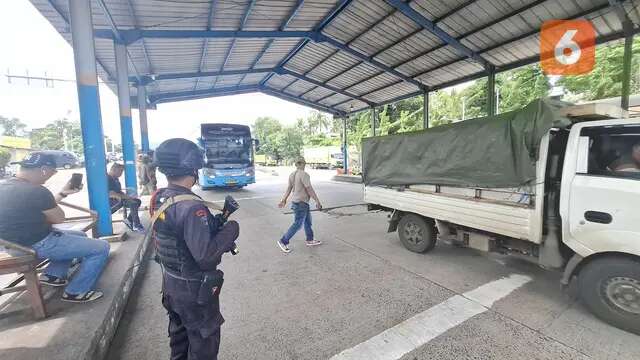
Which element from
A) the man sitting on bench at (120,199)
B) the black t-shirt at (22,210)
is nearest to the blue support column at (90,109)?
the man sitting on bench at (120,199)

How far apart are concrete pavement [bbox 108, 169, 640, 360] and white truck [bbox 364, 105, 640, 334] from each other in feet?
1.34

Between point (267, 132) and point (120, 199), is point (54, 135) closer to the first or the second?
point (267, 132)

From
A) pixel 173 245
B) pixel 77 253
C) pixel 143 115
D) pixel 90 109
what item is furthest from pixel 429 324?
pixel 143 115

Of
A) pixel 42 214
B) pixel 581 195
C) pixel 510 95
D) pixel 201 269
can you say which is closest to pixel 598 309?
pixel 581 195

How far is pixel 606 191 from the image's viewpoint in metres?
2.89

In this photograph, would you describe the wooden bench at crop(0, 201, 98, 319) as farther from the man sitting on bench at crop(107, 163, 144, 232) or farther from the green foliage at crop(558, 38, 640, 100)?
the green foliage at crop(558, 38, 640, 100)

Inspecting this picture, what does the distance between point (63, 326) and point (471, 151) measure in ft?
16.7

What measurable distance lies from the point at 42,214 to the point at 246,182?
11276 millimetres

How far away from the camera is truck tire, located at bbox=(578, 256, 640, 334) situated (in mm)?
2799

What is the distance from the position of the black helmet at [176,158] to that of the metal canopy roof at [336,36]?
798 centimetres

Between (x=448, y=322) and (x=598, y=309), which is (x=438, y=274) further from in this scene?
(x=598, y=309)

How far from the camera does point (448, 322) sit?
10.1ft

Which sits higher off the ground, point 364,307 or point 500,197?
point 500,197

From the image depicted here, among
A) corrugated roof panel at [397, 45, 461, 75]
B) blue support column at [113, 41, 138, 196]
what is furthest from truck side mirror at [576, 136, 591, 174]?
blue support column at [113, 41, 138, 196]
